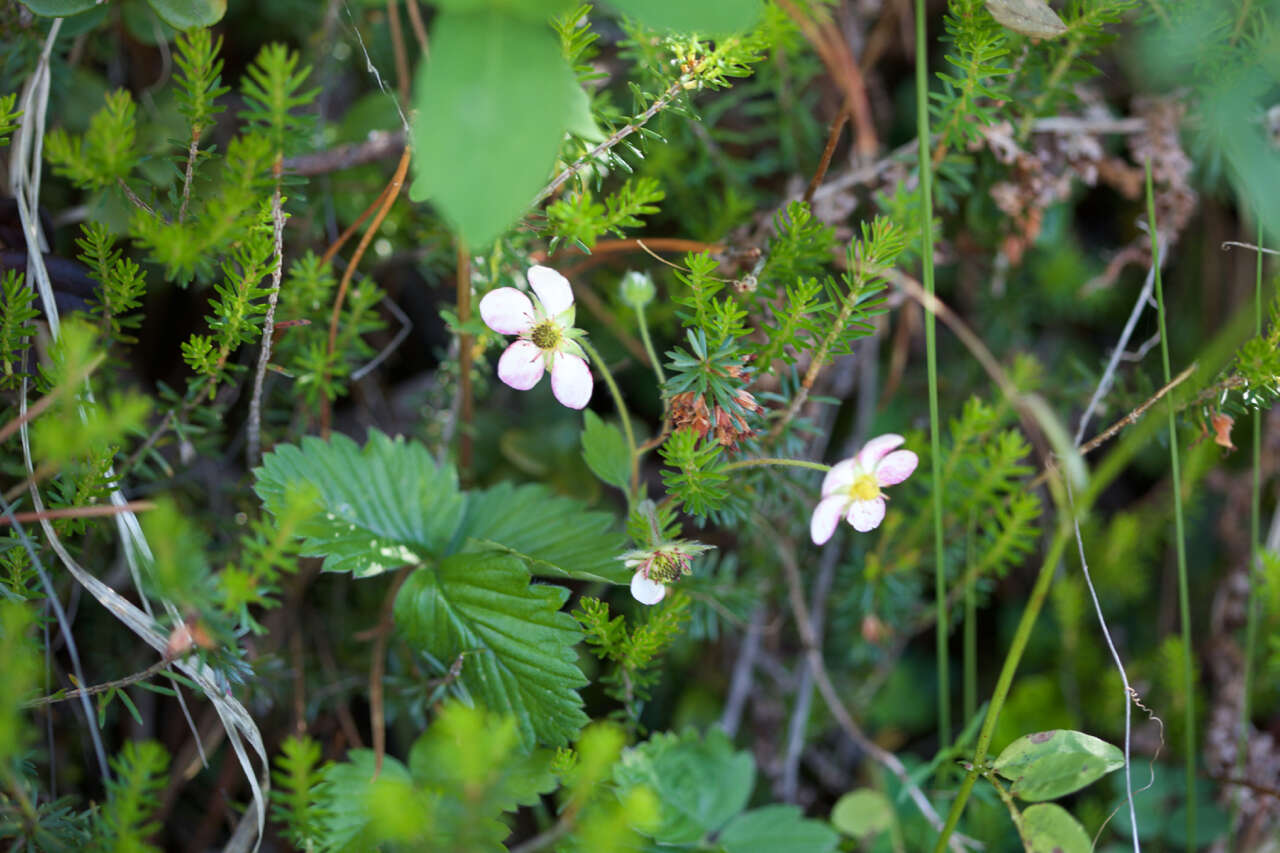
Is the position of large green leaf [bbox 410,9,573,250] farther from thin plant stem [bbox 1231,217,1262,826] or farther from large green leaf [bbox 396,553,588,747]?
thin plant stem [bbox 1231,217,1262,826]

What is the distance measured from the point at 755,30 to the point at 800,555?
884 mm

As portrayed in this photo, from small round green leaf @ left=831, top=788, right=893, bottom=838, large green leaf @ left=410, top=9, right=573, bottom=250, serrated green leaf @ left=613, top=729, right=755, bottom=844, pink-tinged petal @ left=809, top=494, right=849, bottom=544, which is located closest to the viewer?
large green leaf @ left=410, top=9, right=573, bottom=250

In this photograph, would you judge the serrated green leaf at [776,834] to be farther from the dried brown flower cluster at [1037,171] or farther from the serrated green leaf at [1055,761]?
the dried brown flower cluster at [1037,171]

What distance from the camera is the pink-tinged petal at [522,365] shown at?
1.08 metres


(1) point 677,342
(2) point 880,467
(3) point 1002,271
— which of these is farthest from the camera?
(3) point 1002,271

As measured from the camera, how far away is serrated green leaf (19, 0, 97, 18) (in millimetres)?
1090

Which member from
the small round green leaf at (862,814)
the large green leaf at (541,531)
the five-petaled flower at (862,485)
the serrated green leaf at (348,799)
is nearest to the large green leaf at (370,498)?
the large green leaf at (541,531)

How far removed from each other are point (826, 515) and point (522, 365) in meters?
0.42

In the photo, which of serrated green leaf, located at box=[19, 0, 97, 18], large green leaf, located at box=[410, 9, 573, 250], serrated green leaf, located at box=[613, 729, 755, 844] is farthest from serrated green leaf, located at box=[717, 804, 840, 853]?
serrated green leaf, located at box=[19, 0, 97, 18]

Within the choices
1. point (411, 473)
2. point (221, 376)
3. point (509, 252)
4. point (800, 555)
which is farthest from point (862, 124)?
point (221, 376)

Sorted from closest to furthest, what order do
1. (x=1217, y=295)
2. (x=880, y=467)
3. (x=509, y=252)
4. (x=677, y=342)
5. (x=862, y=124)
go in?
(x=880, y=467), (x=509, y=252), (x=862, y=124), (x=677, y=342), (x=1217, y=295)

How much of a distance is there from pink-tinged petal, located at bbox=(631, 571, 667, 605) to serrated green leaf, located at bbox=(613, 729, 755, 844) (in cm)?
29

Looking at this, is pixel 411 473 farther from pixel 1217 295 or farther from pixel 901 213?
pixel 1217 295

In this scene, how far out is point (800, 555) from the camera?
1582 mm
